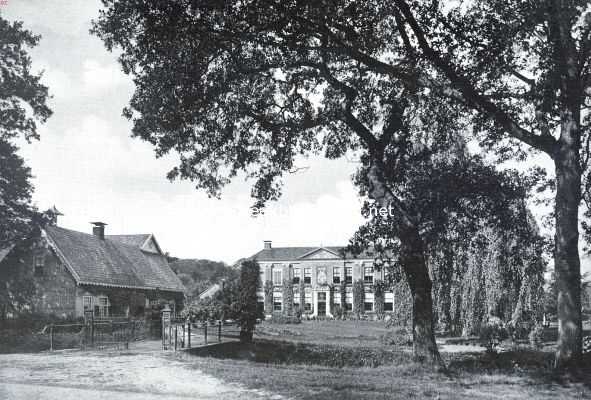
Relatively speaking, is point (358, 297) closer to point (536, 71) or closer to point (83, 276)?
point (83, 276)

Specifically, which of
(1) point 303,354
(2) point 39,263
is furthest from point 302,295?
(1) point 303,354

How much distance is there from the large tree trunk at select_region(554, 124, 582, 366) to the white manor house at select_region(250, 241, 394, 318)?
43.8 meters

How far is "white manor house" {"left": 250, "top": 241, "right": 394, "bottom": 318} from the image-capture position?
5577 centimetres

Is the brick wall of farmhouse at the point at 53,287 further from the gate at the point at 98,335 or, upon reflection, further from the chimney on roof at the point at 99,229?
the chimney on roof at the point at 99,229

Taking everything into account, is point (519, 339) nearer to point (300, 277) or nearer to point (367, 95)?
point (367, 95)

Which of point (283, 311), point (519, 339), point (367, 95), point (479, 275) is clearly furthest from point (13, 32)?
point (283, 311)

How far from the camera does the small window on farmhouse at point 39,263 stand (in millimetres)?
27658

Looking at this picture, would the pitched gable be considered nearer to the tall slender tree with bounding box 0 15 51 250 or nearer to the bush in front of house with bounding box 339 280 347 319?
the bush in front of house with bounding box 339 280 347 319

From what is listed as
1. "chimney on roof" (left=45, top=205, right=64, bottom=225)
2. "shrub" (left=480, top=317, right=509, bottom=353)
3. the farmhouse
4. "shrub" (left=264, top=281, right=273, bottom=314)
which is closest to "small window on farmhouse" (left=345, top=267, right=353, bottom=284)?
"shrub" (left=264, top=281, right=273, bottom=314)

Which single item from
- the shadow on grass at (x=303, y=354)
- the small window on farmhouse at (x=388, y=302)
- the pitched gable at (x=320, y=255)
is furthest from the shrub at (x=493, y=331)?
the pitched gable at (x=320, y=255)

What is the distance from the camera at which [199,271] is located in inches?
4026

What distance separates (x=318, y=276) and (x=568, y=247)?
1853 inches

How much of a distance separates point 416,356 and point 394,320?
45.8 feet

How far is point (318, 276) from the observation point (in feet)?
189
